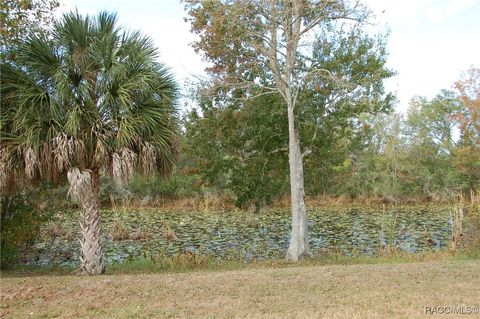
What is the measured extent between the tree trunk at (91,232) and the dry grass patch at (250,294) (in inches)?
48.6

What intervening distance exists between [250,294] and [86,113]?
537cm

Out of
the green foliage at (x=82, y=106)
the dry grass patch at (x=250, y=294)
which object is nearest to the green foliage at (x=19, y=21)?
the green foliage at (x=82, y=106)

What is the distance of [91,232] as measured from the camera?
10.3 metres

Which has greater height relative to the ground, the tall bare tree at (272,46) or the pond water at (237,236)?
the tall bare tree at (272,46)

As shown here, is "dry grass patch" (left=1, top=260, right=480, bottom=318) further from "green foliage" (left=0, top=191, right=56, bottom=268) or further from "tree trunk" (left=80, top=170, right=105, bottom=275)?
"green foliage" (left=0, top=191, right=56, bottom=268)

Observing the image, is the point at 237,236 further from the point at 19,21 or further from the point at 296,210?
the point at 19,21

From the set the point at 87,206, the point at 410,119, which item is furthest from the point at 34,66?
the point at 410,119

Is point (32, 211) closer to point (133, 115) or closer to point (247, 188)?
point (133, 115)

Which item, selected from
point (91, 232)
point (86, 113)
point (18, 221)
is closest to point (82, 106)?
point (86, 113)

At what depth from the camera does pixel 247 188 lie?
16.0 meters

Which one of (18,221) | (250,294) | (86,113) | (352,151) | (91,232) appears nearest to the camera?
(250,294)

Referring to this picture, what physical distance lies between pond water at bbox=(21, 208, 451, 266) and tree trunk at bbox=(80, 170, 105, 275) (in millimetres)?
3439

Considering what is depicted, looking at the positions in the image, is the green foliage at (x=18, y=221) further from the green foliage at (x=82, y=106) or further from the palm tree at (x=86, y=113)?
the green foliage at (x=82, y=106)

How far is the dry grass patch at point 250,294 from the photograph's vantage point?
628cm
